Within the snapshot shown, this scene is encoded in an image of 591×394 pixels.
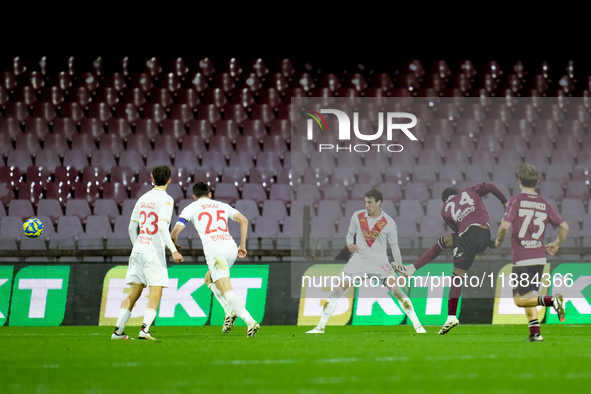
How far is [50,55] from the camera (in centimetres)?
1942

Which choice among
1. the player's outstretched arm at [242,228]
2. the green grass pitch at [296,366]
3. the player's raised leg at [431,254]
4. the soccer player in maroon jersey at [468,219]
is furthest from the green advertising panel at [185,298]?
the green grass pitch at [296,366]

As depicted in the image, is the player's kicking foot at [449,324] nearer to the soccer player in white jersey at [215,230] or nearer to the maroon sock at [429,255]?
the soccer player in white jersey at [215,230]

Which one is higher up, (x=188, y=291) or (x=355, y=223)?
(x=355, y=223)

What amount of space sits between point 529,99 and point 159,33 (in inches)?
342

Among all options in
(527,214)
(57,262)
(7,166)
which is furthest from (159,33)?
(527,214)

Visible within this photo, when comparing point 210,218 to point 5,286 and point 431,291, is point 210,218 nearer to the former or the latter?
point 5,286

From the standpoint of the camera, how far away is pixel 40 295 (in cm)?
1332

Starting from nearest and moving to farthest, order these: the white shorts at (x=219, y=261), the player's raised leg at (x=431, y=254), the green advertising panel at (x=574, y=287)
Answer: the white shorts at (x=219, y=261) < the player's raised leg at (x=431, y=254) < the green advertising panel at (x=574, y=287)

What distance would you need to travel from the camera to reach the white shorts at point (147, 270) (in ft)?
30.0

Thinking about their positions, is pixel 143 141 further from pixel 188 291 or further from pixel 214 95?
pixel 188 291

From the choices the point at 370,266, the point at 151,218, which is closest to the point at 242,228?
the point at 151,218

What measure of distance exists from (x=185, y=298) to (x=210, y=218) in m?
3.82

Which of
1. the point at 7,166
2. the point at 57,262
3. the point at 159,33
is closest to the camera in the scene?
the point at 57,262

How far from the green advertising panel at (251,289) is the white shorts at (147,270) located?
13.8 feet
